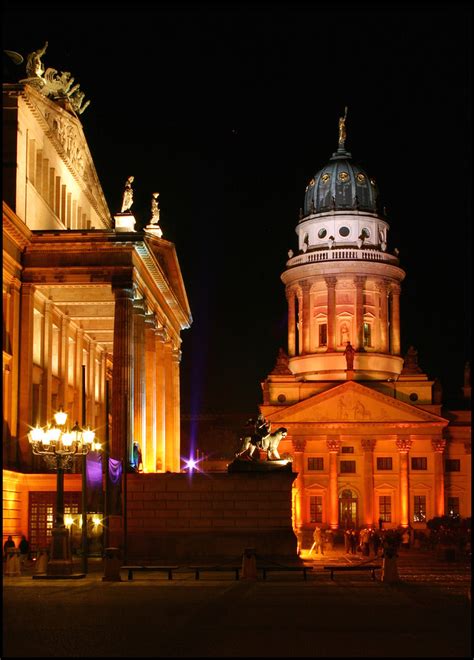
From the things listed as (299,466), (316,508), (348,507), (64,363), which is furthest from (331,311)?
(64,363)

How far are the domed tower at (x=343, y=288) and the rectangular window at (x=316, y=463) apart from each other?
867 centimetres

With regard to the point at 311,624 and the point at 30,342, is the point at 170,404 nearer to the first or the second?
the point at 30,342

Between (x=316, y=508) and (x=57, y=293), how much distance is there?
54807 mm

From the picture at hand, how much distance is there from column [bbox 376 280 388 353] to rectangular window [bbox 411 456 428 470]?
480 inches

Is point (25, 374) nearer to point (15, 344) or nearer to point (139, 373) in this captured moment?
point (15, 344)

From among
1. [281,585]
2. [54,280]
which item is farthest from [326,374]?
[281,585]

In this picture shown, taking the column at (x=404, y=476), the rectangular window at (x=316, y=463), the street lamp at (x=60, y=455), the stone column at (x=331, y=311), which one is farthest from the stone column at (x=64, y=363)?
the stone column at (x=331, y=311)

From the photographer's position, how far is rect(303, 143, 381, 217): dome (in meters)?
117

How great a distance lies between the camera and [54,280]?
5303 cm

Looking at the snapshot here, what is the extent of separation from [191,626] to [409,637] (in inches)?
152

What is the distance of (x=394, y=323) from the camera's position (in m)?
117

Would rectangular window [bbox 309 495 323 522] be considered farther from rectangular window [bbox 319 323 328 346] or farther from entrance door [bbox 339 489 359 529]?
rectangular window [bbox 319 323 328 346]

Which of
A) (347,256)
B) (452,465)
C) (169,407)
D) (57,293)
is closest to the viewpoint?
(57,293)

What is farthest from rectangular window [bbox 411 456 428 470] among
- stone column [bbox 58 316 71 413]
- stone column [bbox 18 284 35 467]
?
stone column [bbox 18 284 35 467]
